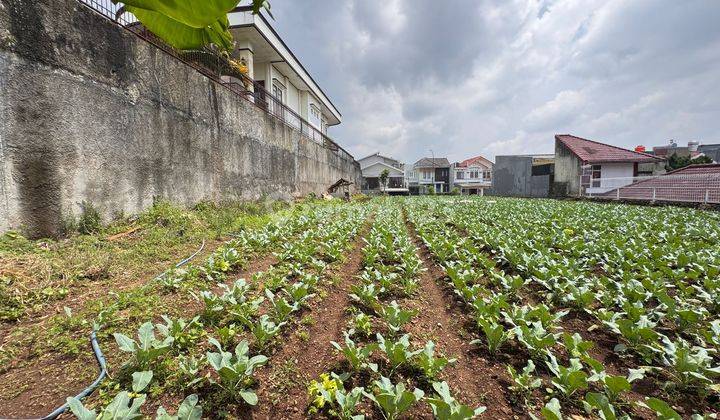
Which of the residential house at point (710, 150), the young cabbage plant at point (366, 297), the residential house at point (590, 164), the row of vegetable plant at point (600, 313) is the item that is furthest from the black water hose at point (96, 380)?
the residential house at point (710, 150)

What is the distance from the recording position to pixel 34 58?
4.91 metres

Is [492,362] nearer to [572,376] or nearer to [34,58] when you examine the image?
[572,376]

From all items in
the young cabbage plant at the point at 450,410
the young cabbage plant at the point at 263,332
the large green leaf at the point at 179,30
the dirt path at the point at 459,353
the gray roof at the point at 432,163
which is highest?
the gray roof at the point at 432,163

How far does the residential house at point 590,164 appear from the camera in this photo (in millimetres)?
27688

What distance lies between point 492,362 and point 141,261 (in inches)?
204

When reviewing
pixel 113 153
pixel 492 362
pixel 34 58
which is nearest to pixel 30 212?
pixel 113 153

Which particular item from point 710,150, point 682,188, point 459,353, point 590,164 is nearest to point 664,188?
point 682,188

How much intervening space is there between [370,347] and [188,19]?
2.59 meters

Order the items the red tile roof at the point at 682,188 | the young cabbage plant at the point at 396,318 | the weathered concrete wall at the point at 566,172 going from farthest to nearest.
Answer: the weathered concrete wall at the point at 566,172 → the red tile roof at the point at 682,188 → the young cabbage plant at the point at 396,318

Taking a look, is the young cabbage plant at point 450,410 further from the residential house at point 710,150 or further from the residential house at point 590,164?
the residential house at point 710,150

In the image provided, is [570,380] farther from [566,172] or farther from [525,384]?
[566,172]

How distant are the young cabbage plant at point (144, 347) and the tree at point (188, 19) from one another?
235 centimetres

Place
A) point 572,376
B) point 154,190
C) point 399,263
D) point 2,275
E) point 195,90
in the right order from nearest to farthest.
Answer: point 572,376 < point 2,275 < point 399,263 < point 154,190 < point 195,90

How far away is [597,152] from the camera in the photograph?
29.7m
